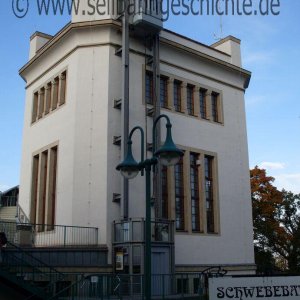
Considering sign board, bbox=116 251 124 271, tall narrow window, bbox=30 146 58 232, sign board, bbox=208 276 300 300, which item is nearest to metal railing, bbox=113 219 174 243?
sign board, bbox=116 251 124 271

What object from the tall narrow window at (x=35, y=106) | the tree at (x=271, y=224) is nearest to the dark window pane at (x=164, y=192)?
the tall narrow window at (x=35, y=106)

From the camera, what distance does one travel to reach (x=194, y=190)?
27.3m

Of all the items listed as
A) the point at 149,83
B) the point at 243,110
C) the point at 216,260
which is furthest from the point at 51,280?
the point at 243,110

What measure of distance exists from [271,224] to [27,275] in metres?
31.0

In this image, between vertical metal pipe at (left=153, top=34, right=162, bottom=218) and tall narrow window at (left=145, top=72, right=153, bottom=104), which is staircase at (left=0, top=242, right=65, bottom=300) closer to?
vertical metal pipe at (left=153, top=34, right=162, bottom=218)

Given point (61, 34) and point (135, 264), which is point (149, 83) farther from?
point (135, 264)

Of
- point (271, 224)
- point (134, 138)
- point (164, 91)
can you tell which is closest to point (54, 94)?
point (134, 138)

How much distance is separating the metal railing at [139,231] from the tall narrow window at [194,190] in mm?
3992

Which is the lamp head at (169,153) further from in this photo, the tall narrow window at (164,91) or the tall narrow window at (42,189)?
the tall narrow window at (42,189)

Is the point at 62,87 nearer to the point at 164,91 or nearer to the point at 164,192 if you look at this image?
the point at 164,91

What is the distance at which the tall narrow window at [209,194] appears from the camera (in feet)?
90.3

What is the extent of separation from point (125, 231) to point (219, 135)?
10278 millimetres

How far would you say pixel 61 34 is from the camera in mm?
26422

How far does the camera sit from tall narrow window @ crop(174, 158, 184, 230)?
26.0 metres
